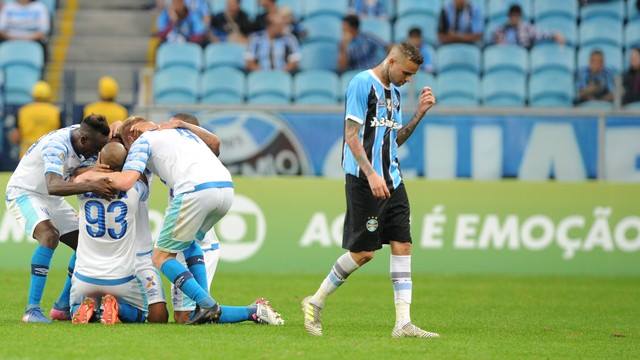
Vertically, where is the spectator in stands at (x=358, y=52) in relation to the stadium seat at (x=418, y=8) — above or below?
below

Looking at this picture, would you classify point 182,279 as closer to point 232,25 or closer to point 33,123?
point 33,123

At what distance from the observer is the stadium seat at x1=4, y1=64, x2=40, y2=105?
2138 centimetres

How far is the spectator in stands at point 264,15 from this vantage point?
22.3 m

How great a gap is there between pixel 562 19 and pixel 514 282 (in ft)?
23.9

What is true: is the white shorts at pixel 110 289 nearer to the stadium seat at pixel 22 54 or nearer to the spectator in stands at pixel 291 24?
the spectator in stands at pixel 291 24

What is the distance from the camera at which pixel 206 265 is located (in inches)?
486

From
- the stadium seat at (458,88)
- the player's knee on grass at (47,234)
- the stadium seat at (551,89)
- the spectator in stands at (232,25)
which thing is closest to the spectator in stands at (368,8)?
the spectator in stands at (232,25)

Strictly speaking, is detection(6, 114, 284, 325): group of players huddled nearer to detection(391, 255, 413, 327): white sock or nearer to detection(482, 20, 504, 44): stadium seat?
detection(391, 255, 413, 327): white sock

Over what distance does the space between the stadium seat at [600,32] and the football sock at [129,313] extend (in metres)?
13.0

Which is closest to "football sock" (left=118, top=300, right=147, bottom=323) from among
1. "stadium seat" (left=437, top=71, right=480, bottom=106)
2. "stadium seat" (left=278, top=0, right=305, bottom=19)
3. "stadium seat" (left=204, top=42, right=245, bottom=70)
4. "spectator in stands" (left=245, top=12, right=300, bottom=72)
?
"stadium seat" (left=437, top=71, right=480, bottom=106)

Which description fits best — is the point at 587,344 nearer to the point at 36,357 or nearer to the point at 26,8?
the point at 36,357

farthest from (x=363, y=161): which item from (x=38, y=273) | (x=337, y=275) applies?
(x=38, y=273)

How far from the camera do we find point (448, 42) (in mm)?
22266

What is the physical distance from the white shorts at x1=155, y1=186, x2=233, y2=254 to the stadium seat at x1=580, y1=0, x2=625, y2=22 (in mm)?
13497
